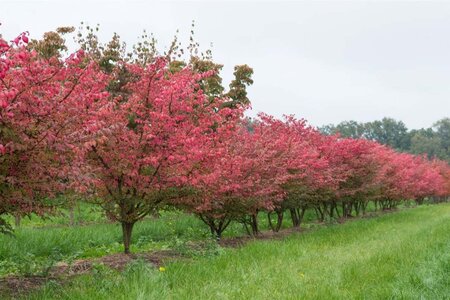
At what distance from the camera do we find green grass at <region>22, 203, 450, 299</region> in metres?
5.07

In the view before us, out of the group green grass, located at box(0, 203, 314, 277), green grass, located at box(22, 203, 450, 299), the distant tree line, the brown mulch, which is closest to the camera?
green grass, located at box(22, 203, 450, 299)

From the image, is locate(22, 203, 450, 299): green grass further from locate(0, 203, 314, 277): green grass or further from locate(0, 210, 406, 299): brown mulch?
locate(0, 203, 314, 277): green grass

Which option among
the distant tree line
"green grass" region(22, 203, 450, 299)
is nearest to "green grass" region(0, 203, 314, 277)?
"green grass" region(22, 203, 450, 299)

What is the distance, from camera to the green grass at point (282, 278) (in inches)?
199

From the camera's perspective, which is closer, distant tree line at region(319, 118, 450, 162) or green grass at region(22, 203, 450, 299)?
green grass at region(22, 203, 450, 299)

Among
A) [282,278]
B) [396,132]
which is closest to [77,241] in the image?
[282,278]

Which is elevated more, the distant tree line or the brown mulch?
the distant tree line

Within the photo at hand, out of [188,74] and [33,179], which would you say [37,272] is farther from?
[188,74]

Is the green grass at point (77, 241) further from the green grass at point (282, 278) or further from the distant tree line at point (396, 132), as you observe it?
the distant tree line at point (396, 132)

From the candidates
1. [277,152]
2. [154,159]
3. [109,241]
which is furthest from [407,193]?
[154,159]

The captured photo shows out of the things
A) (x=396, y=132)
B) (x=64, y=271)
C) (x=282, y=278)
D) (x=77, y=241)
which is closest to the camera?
→ (x=282, y=278)

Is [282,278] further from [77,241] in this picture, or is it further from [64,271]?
[77,241]

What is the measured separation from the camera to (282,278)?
6.07 metres

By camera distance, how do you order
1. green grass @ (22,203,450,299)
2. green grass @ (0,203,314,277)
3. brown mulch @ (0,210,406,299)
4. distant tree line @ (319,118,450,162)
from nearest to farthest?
green grass @ (22,203,450,299) < brown mulch @ (0,210,406,299) < green grass @ (0,203,314,277) < distant tree line @ (319,118,450,162)
